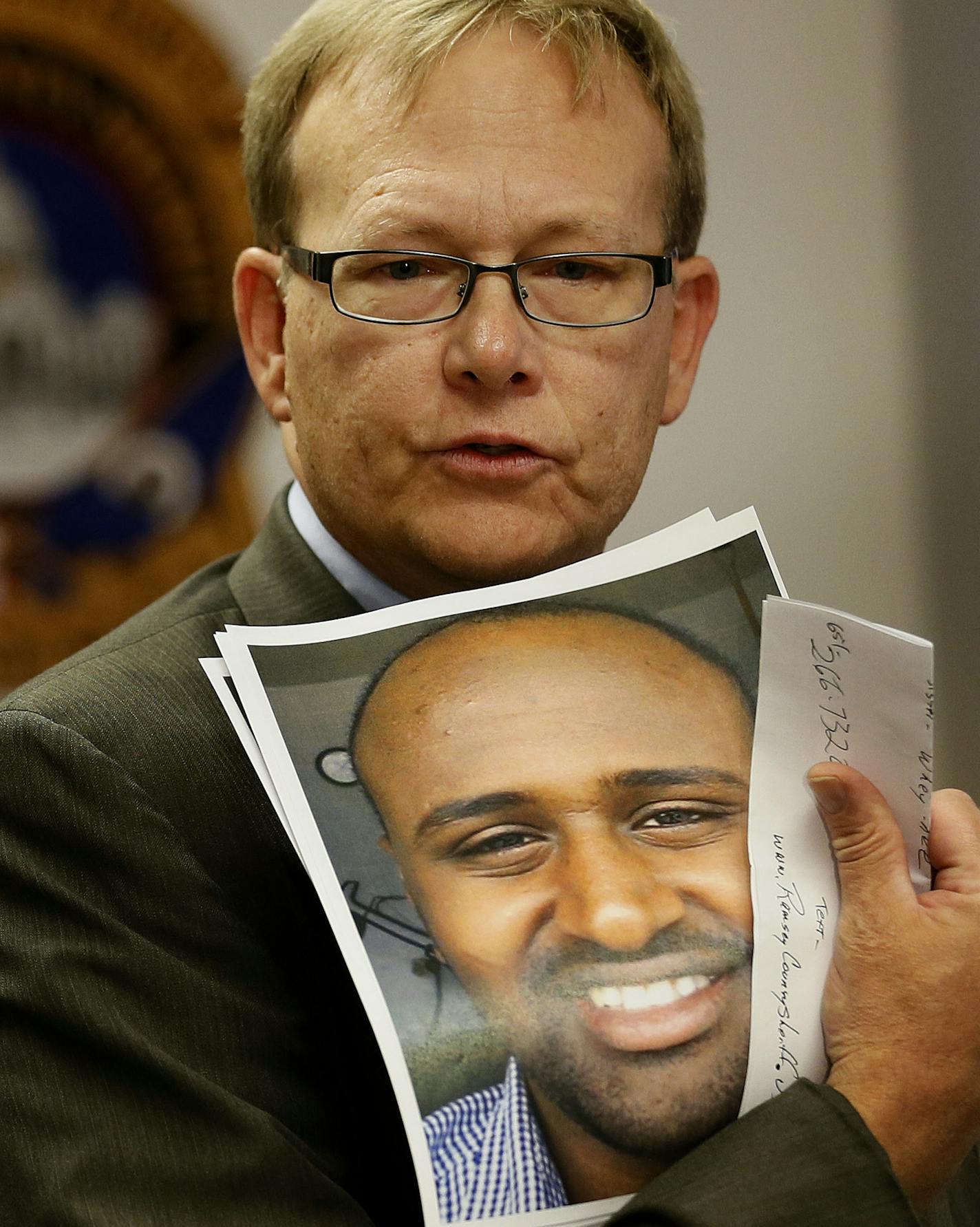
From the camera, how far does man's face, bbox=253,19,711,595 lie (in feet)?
2.87

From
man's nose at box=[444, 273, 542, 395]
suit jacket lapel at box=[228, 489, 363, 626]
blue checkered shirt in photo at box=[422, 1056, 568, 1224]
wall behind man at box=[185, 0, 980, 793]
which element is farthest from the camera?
wall behind man at box=[185, 0, 980, 793]

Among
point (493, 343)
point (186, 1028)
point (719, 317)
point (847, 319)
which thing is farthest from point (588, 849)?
point (847, 319)

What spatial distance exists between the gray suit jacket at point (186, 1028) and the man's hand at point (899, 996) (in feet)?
0.10

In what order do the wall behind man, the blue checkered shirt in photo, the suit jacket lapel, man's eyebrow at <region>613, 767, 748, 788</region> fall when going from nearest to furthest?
the blue checkered shirt in photo, man's eyebrow at <region>613, 767, 748, 788</region>, the suit jacket lapel, the wall behind man

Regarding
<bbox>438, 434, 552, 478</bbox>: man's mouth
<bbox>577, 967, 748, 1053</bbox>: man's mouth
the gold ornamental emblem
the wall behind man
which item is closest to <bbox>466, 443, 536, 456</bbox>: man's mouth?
<bbox>438, 434, 552, 478</bbox>: man's mouth

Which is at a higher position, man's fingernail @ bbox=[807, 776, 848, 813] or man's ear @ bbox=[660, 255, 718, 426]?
man's ear @ bbox=[660, 255, 718, 426]

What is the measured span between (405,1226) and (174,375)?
1.35 metres

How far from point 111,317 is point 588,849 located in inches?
53.8

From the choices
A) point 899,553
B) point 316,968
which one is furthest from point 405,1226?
point 899,553

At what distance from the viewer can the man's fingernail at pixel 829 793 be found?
75 centimetres

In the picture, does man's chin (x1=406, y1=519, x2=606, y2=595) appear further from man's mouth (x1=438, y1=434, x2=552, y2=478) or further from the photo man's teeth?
the photo man's teeth

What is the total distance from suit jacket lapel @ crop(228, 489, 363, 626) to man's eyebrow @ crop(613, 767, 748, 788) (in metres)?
0.31

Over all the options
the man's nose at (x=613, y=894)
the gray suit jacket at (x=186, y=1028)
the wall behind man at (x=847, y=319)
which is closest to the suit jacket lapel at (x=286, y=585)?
the gray suit jacket at (x=186, y=1028)

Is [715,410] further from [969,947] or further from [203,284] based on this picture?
[969,947]
